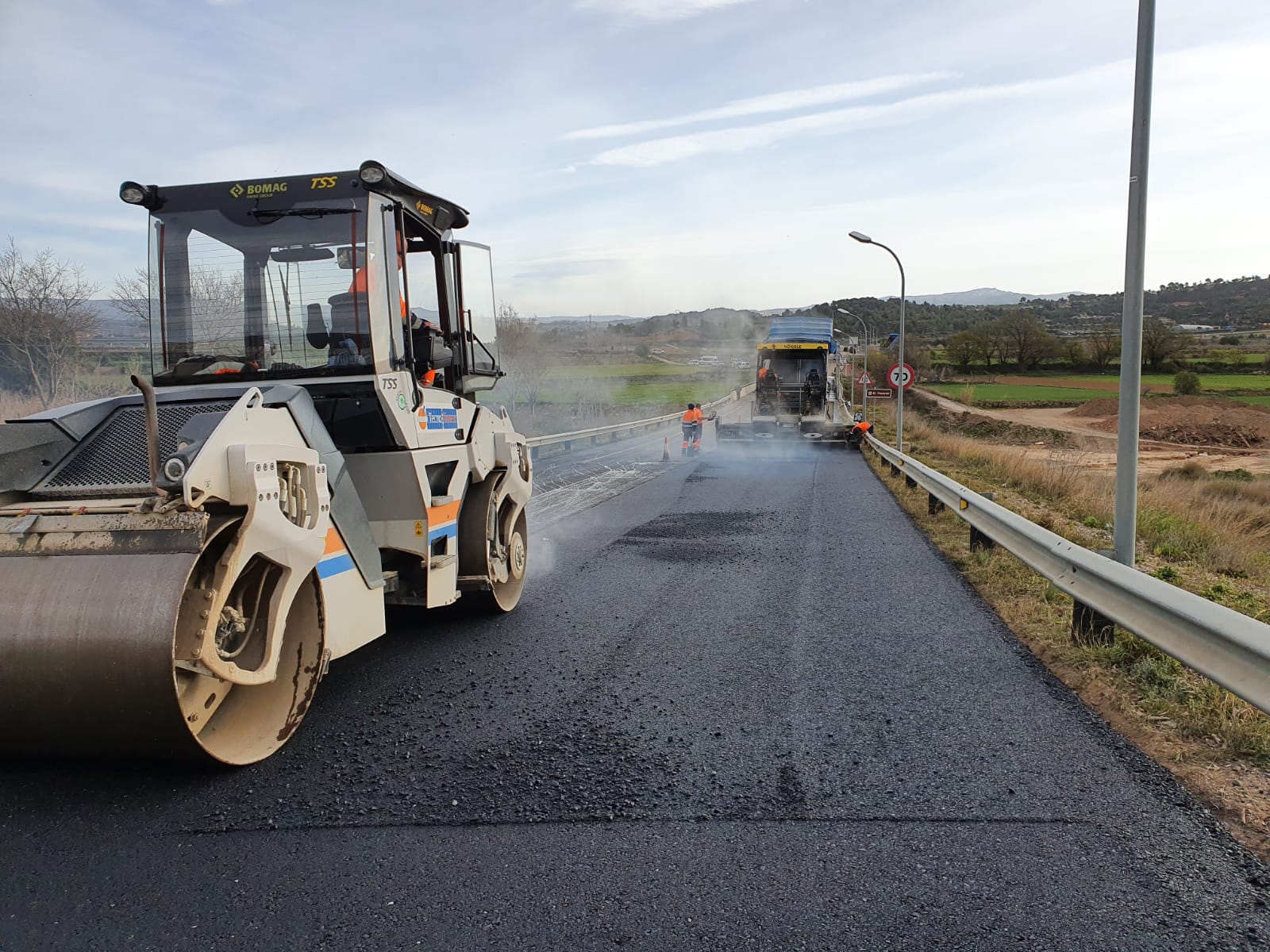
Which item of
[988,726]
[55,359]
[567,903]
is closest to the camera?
[567,903]

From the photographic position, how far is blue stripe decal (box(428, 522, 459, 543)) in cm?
563

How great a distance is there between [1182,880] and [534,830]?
87.2 inches

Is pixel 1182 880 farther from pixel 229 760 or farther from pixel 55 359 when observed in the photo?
pixel 55 359

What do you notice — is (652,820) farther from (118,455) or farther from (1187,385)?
(1187,385)

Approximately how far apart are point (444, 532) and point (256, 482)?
221cm

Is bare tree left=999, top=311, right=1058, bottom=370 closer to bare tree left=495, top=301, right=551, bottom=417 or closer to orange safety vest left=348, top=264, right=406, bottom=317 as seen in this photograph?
bare tree left=495, top=301, right=551, bottom=417

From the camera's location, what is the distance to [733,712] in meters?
4.73

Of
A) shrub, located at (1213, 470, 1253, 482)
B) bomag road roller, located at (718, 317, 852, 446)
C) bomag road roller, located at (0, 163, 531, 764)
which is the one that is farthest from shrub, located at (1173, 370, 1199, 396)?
bomag road roller, located at (0, 163, 531, 764)

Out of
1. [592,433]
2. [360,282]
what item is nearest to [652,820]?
[360,282]

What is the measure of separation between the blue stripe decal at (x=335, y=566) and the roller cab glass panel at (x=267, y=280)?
1132 mm

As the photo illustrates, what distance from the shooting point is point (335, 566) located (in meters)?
4.48

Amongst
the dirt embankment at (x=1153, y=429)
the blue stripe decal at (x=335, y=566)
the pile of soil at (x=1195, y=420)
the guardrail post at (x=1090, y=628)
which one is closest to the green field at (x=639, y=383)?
the dirt embankment at (x=1153, y=429)

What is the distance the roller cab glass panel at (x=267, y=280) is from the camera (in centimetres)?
525

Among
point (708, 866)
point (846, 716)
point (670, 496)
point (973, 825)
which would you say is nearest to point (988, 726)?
point (846, 716)
